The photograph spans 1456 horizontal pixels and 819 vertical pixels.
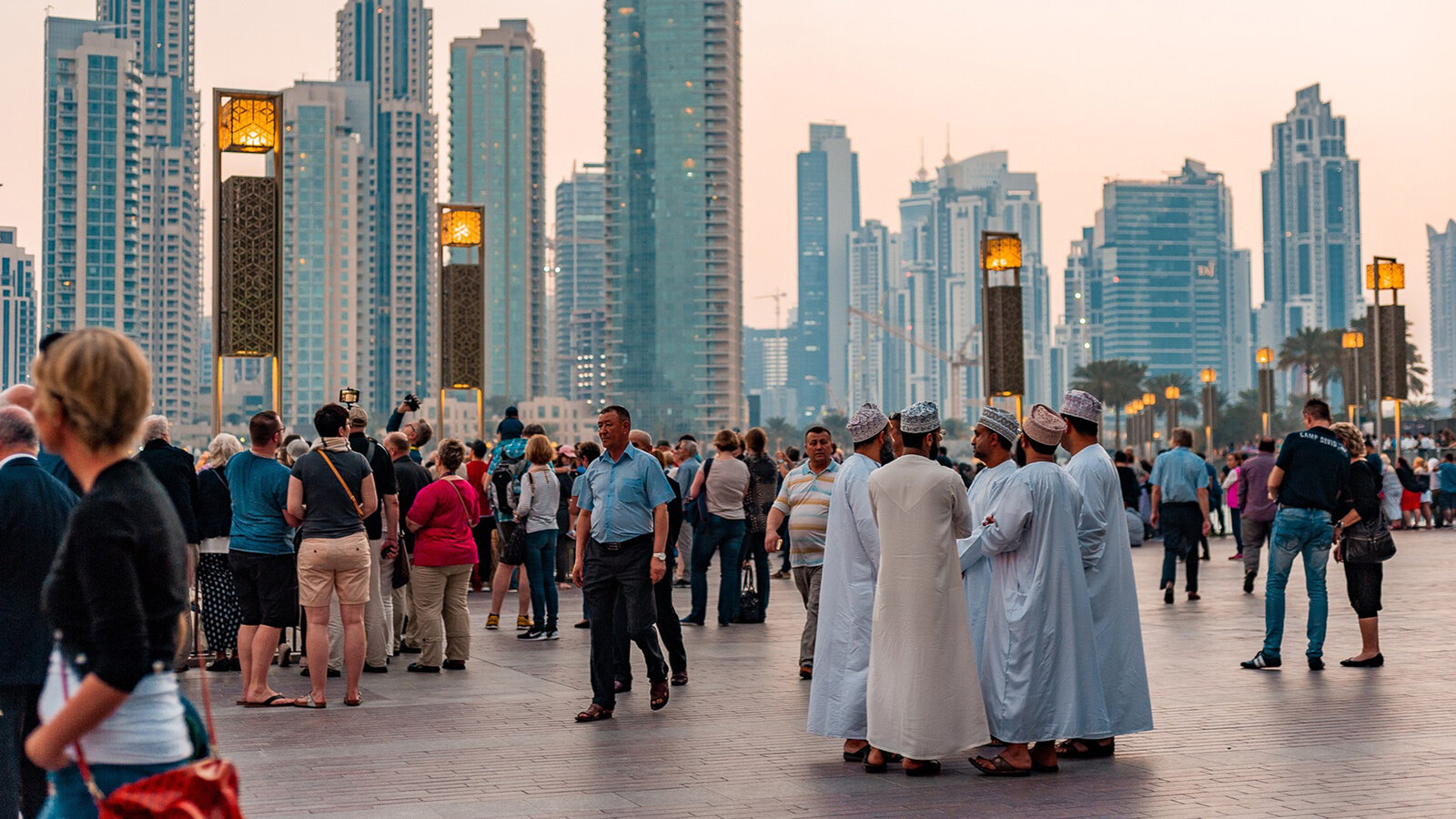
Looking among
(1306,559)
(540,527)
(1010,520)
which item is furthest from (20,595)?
(1306,559)

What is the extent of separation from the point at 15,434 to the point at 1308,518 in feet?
29.6

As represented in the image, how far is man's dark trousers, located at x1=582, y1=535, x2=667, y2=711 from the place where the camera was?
30.0 ft

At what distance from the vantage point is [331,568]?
32.1ft

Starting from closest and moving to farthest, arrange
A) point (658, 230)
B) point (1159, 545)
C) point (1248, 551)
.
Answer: point (1248, 551)
point (1159, 545)
point (658, 230)

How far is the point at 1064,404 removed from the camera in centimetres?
848

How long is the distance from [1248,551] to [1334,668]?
291 inches

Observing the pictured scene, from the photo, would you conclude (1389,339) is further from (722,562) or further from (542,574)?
(542,574)

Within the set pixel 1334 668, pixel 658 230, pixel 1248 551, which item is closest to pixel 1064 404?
pixel 1334 668

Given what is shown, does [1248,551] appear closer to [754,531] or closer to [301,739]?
[754,531]

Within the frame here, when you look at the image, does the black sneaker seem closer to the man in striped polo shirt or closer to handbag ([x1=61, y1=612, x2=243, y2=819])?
the man in striped polo shirt

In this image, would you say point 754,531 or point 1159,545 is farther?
point 1159,545

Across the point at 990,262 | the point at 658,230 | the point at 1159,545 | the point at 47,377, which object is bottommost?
the point at 1159,545

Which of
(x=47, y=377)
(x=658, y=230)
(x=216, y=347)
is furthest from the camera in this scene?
(x=658, y=230)

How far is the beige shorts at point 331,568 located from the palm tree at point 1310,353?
3536 inches
